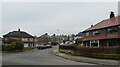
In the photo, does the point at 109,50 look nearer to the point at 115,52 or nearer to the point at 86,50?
the point at 115,52

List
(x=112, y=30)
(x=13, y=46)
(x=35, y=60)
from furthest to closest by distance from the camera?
(x=13, y=46) < (x=112, y=30) < (x=35, y=60)

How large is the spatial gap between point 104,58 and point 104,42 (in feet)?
28.4

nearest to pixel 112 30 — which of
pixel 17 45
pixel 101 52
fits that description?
pixel 101 52

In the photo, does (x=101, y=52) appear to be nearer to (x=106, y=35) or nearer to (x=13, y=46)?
(x=106, y=35)

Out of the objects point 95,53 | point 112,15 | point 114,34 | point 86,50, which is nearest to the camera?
point 95,53

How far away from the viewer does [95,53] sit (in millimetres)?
18625

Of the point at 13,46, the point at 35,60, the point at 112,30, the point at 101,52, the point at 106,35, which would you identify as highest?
the point at 112,30

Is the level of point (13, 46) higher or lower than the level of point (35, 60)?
higher

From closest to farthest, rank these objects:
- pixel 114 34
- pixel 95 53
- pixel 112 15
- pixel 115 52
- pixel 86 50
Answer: pixel 115 52
pixel 95 53
pixel 86 50
pixel 114 34
pixel 112 15

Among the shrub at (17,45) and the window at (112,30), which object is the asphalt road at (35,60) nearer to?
the window at (112,30)

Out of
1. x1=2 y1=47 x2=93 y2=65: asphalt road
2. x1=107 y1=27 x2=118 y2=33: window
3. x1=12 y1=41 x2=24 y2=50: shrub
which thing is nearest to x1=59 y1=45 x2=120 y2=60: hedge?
x1=2 y1=47 x2=93 y2=65: asphalt road

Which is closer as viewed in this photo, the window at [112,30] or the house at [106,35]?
the house at [106,35]

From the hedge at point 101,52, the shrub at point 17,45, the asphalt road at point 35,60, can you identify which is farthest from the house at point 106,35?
the shrub at point 17,45

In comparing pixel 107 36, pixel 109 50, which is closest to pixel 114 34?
pixel 107 36
